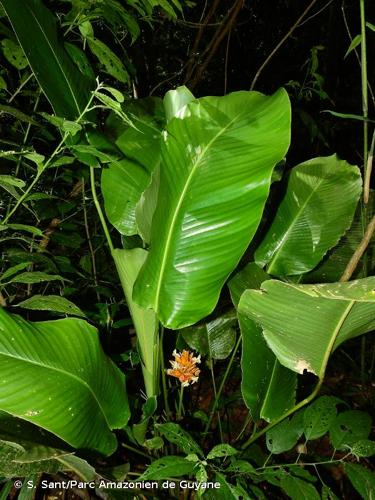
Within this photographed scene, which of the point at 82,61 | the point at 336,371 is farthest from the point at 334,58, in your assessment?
the point at 82,61

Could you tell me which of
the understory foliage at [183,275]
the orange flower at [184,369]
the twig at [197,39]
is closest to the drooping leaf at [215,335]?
the understory foliage at [183,275]

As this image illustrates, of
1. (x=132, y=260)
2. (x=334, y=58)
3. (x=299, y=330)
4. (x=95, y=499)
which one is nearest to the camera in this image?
(x=299, y=330)

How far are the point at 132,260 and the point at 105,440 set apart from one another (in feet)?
1.16

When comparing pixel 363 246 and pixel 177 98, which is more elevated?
pixel 177 98

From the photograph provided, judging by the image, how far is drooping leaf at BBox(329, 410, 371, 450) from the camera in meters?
0.86

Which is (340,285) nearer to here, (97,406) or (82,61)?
(97,406)

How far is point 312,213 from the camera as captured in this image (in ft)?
3.15

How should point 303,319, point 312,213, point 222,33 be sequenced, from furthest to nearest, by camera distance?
point 222,33 < point 312,213 < point 303,319

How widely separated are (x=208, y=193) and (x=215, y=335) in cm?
53

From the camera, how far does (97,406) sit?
76 cm

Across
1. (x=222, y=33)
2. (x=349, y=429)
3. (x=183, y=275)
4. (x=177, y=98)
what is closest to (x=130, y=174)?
(x=177, y=98)

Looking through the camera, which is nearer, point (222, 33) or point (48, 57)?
point (48, 57)

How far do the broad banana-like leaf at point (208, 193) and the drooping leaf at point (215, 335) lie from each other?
0.36 metres

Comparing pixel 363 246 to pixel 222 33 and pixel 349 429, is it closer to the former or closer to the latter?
pixel 349 429
